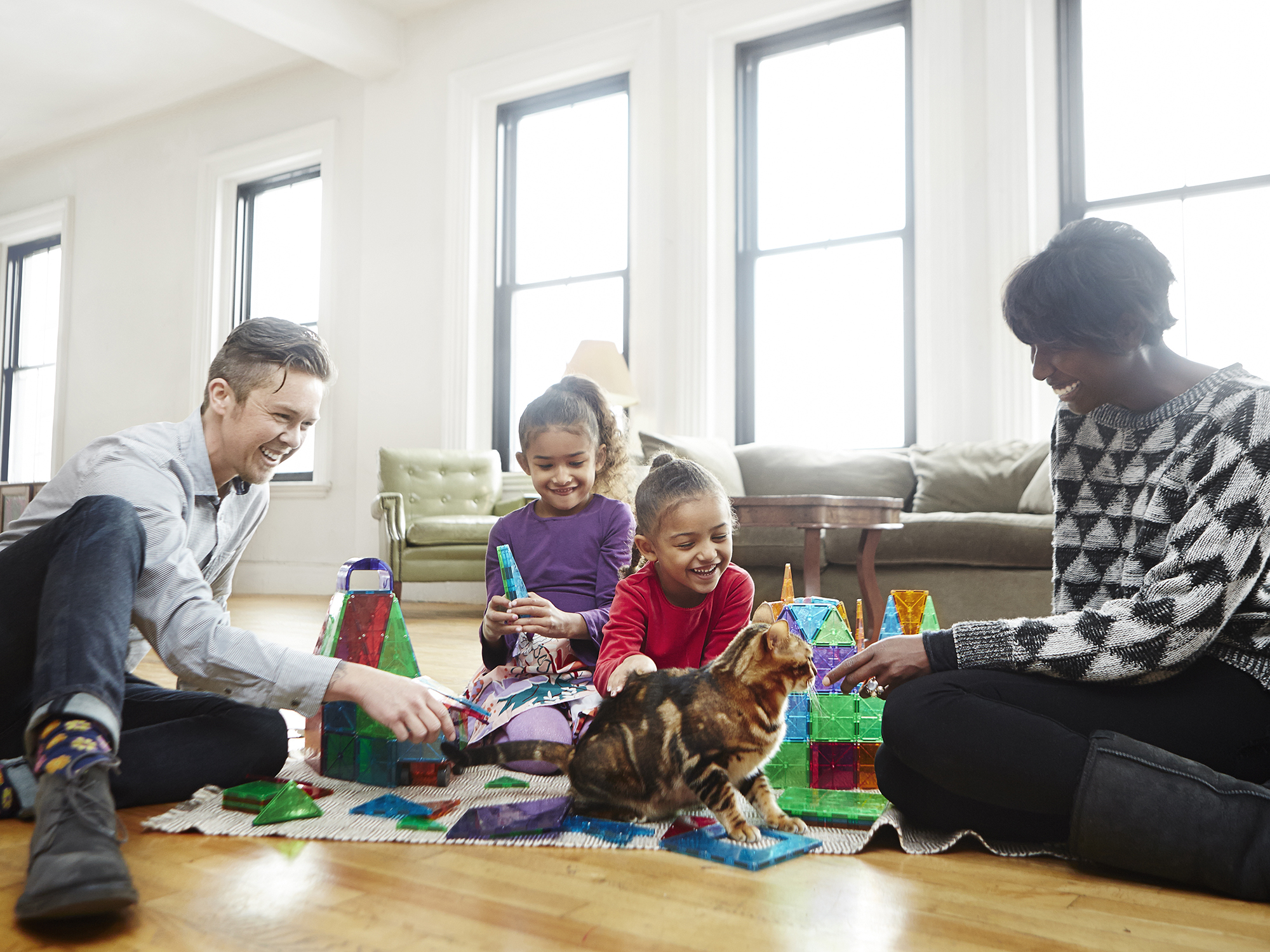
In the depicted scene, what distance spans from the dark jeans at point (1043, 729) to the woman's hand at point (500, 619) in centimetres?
73

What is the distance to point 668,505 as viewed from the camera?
1.58 m

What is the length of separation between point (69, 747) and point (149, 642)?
35 cm

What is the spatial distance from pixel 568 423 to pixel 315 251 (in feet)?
19.1

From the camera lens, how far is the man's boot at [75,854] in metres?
0.96

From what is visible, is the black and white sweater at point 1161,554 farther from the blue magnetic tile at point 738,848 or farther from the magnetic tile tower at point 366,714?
the magnetic tile tower at point 366,714

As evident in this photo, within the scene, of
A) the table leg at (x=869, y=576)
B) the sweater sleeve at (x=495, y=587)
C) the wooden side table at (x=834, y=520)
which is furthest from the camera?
the table leg at (x=869, y=576)

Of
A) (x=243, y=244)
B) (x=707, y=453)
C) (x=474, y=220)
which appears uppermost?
(x=243, y=244)

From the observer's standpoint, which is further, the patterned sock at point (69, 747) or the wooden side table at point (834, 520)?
the wooden side table at point (834, 520)

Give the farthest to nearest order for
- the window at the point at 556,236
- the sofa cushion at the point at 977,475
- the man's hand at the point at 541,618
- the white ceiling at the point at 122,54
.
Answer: the white ceiling at the point at 122,54 < the window at the point at 556,236 < the sofa cushion at the point at 977,475 < the man's hand at the point at 541,618

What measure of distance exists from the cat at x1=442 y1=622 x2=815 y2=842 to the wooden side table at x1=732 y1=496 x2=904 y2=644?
1739 millimetres

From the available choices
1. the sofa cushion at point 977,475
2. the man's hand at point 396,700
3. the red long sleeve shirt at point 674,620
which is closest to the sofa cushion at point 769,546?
the sofa cushion at point 977,475

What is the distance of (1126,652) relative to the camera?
1.20m

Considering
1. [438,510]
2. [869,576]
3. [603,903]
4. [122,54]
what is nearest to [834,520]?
[869,576]

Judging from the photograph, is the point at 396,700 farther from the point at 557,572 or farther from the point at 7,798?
the point at 557,572
